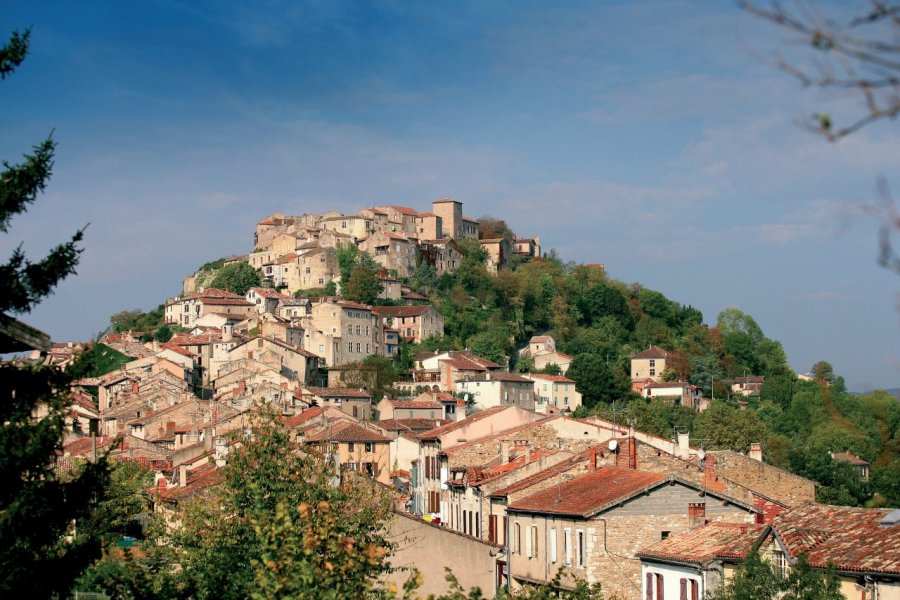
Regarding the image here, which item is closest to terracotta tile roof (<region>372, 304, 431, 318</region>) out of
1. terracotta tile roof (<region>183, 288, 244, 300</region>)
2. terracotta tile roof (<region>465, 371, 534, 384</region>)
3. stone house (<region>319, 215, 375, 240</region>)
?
terracotta tile roof (<region>183, 288, 244, 300</region>)

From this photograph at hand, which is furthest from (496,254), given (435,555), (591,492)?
(435,555)

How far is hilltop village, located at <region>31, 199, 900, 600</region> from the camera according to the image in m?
26.7

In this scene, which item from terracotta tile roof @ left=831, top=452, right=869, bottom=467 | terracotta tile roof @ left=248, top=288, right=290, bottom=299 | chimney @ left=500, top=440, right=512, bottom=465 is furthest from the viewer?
terracotta tile roof @ left=248, top=288, right=290, bottom=299

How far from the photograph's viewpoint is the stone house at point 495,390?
10231 centimetres

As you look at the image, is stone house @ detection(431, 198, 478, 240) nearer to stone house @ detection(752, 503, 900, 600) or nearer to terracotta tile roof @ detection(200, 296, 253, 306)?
terracotta tile roof @ detection(200, 296, 253, 306)

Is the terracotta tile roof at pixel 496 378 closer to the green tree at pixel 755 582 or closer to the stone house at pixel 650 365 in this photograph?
the stone house at pixel 650 365

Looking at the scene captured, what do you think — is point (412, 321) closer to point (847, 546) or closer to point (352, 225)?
point (352, 225)

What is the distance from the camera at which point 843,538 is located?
2389 cm

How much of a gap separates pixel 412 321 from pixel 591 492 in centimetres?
9360

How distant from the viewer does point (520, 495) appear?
33000mm

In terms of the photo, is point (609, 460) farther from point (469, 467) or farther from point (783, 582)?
point (783, 582)

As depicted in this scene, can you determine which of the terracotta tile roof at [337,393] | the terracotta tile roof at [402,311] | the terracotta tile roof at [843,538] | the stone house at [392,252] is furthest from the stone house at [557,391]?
the terracotta tile roof at [843,538]

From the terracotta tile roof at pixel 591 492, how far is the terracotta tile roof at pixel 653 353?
99645mm

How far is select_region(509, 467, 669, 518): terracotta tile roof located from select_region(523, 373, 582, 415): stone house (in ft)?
256
